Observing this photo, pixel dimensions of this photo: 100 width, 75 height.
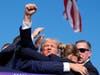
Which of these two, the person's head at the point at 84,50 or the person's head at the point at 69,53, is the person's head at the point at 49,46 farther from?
the person's head at the point at 84,50

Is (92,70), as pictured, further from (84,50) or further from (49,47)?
(84,50)

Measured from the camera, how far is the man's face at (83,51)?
693cm

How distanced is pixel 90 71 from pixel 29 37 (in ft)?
3.18

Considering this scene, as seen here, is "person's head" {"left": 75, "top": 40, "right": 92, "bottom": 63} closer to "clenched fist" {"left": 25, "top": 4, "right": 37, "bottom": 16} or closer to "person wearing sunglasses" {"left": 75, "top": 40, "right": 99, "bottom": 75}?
"person wearing sunglasses" {"left": 75, "top": 40, "right": 99, "bottom": 75}

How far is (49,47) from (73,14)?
3181 millimetres

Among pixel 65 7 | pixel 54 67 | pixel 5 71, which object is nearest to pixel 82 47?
pixel 54 67

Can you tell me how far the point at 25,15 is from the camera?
18.8 feet

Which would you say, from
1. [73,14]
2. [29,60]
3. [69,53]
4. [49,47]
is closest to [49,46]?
[49,47]

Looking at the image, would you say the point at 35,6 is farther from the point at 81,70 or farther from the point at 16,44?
the point at 81,70

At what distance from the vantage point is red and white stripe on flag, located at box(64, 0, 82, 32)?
9.26 metres

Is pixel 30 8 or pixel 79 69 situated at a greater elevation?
pixel 30 8

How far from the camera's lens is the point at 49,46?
656cm

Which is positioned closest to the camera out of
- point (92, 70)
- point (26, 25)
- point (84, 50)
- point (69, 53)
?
point (26, 25)

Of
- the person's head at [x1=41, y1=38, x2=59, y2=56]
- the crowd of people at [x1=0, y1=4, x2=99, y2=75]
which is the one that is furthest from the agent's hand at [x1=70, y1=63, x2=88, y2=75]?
the person's head at [x1=41, y1=38, x2=59, y2=56]
